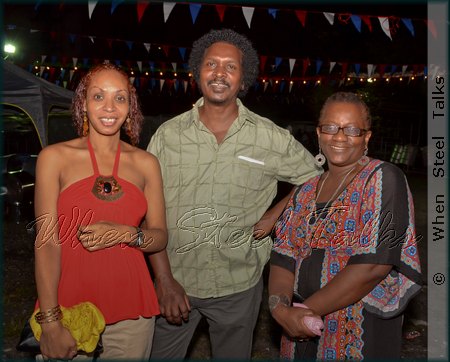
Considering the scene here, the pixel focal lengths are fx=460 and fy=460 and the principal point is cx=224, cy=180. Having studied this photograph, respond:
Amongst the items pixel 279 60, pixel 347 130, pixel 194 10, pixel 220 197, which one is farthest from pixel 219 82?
pixel 279 60

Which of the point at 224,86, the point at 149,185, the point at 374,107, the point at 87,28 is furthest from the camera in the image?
the point at 87,28

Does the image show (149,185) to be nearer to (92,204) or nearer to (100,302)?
(92,204)

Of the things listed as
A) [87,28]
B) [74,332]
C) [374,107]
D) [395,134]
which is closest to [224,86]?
[74,332]

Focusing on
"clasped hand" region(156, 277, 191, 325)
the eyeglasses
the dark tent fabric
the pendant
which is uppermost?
the dark tent fabric

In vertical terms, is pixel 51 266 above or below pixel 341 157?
below

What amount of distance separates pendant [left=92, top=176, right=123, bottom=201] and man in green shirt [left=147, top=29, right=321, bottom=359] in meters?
0.67

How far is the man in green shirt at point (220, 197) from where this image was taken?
2.79 meters

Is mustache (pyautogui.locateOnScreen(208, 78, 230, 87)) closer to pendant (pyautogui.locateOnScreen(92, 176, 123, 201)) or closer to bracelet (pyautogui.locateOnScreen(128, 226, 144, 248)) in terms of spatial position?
pendant (pyautogui.locateOnScreen(92, 176, 123, 201))

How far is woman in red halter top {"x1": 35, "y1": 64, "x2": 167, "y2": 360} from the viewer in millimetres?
2027

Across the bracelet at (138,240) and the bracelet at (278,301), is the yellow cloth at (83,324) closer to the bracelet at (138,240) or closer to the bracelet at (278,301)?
the bracelet at (138,240)

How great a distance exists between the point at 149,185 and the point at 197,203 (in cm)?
51

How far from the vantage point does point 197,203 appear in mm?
2783

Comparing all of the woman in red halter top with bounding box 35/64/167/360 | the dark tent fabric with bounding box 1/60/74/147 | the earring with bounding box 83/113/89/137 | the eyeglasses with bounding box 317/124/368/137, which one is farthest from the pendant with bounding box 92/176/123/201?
the dark tent fabric with bounding box 1/60/74/147

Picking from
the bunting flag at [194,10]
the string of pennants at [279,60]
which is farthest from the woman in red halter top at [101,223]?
the bunting flag at [194,10]
